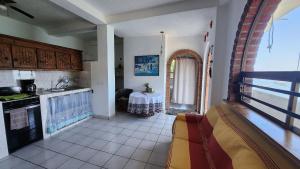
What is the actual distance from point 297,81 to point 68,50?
4437 millimetres

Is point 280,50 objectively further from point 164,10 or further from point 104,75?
point 104,75

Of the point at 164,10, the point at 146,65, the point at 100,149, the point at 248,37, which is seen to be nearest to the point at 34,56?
the point at 100,149

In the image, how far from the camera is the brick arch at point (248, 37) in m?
1.55

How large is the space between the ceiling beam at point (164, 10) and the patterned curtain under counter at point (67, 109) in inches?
83.2

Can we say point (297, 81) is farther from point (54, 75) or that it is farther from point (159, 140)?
point (54, 75)

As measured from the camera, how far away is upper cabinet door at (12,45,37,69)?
2576mm

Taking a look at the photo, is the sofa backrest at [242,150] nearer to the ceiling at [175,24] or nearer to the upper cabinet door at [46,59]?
the ceiling at [175,24]

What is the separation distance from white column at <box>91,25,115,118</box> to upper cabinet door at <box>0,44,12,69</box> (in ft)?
5.23

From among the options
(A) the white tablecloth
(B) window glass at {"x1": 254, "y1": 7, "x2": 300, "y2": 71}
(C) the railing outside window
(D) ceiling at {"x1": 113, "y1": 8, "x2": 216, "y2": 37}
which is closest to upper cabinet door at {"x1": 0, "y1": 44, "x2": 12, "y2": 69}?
(D) ceiling at {"x1": 113, "y1": 8, "x2": 216, "y2": 37}

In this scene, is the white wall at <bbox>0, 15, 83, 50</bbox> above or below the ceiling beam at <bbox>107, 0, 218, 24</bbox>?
below

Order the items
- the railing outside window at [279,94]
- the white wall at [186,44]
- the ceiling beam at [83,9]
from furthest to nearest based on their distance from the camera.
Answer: the white wall at [186,44] < the ceiling beam at [83,9] < the railing outside window at [279,94]

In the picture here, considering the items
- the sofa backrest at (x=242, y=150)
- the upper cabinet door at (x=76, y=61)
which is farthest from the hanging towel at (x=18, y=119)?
the sofa backrest at (x=242, y=150)

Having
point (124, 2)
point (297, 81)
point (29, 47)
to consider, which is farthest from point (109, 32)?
point (297, 81)

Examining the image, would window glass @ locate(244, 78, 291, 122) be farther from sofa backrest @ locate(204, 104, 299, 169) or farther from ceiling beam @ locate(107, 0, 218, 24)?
ceiling beam @ locate(107, 0, 218, 24)
